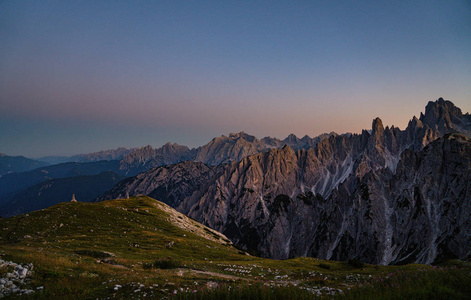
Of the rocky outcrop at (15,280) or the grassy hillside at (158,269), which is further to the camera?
the rocky outcrop at (15,280)

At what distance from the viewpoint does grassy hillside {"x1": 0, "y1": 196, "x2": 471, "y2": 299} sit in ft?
33.8

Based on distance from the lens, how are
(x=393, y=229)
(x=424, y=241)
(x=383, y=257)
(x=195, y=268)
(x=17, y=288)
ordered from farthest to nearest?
(x=393, y=229) < (x=383, y=257) < (x=424, y=241) < (x=195, y=268) < (x=17, y=288)

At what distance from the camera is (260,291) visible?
9961 millimetres

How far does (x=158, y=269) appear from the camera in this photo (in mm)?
23422

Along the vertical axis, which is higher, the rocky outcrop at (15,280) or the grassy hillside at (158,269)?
the rocky outcrop at (15,280)

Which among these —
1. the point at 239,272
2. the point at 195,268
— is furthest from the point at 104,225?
the point at 239,272

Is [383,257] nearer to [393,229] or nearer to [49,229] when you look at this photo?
[393,229]

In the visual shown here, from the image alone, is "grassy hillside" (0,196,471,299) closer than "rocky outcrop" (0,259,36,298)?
Yes

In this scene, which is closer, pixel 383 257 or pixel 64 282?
pixel 64 282

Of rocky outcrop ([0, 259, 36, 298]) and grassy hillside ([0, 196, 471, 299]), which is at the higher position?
rocky outcrop ([0, 259, 36, 298])

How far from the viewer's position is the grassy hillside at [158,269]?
1029 centimetres

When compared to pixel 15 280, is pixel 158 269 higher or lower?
lower

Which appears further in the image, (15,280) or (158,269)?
(158,269)

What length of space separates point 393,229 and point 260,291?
227718mm
